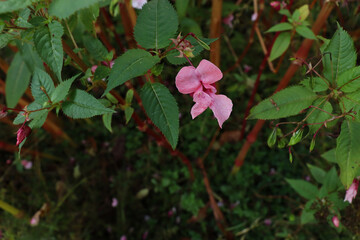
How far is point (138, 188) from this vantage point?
4.40 feet

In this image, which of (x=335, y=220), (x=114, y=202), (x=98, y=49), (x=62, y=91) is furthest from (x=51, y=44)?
(x=114, y=202)

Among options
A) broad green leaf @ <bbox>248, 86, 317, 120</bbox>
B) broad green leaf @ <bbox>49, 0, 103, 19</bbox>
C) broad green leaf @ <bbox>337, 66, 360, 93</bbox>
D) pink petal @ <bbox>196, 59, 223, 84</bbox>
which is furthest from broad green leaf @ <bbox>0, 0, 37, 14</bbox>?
broad green leaf @ <bbox>337, 66, 360, 93</bbox>

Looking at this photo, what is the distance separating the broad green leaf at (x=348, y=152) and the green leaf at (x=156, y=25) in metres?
0.35

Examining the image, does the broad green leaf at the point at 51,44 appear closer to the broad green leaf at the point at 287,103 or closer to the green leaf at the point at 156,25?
the green leaf at the point at 156,25

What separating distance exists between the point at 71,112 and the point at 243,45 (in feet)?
3.59

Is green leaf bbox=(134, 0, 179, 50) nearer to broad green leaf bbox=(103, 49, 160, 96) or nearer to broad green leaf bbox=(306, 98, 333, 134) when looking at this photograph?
broad green leaf bbox=(103, 49, 160, 96)

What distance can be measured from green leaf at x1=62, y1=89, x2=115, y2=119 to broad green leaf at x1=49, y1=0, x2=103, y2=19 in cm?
18

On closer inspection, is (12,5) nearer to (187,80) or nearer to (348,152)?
(187,80)

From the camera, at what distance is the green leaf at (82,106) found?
510 millimetres

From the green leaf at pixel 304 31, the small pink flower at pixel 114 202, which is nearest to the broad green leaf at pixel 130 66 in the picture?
the green leaf at pixel 304 31

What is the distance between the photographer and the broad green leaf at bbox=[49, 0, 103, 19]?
34 cm

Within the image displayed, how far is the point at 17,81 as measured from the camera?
98cm

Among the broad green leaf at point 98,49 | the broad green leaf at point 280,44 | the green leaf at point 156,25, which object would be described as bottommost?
the broad green leaf at point 280,44

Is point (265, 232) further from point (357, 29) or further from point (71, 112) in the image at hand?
point (71, 112)
